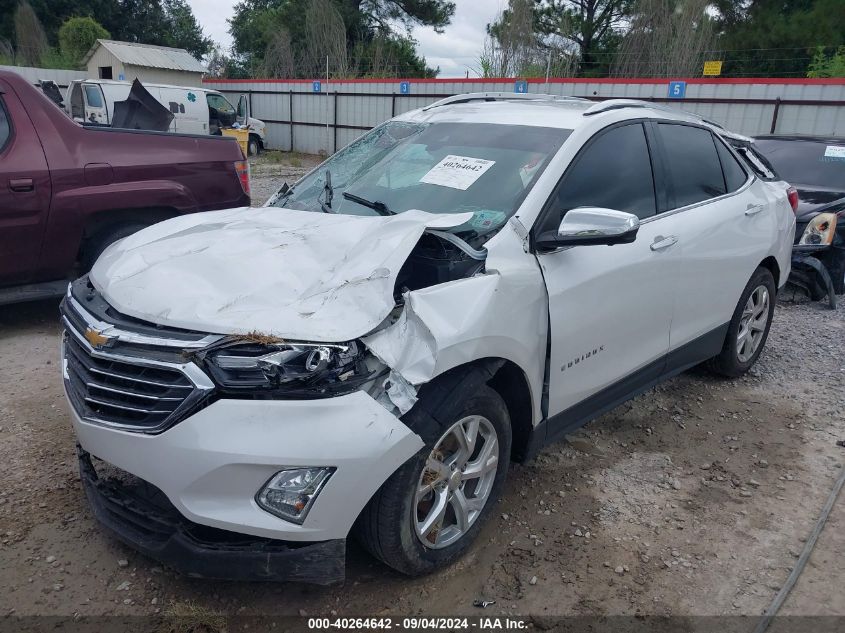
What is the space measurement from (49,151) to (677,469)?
15.6ft

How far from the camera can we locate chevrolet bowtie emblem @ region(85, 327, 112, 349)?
2419mm

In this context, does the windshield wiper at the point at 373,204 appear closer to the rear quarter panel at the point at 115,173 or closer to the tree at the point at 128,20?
the rear quarter panel at the point at 115,173

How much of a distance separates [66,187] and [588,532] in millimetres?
4319

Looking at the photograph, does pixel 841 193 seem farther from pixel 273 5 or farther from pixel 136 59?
pixel 273 5

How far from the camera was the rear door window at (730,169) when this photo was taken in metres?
4.45

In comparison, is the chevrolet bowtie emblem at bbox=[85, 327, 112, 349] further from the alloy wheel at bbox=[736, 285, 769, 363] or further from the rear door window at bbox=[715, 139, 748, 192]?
the alloy wheel at bbox=[736, 285, 769, 363]

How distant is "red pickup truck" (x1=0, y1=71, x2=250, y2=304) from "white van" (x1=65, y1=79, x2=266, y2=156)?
32.7ft

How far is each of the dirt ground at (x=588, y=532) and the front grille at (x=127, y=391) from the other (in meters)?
0.72

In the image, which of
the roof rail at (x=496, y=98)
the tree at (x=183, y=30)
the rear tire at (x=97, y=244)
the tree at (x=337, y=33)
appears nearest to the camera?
the roof rail at (x=496, y=98)

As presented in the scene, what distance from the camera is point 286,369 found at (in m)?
2.22

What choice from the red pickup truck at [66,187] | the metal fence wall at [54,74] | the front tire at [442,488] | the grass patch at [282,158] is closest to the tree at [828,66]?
the grass patch at [282,158]

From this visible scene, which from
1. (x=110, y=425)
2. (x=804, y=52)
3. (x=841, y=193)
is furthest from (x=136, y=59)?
(x=110, y=425)

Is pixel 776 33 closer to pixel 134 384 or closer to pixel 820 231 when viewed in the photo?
pixel 820 231

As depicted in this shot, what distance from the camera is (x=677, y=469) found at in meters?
3.73
